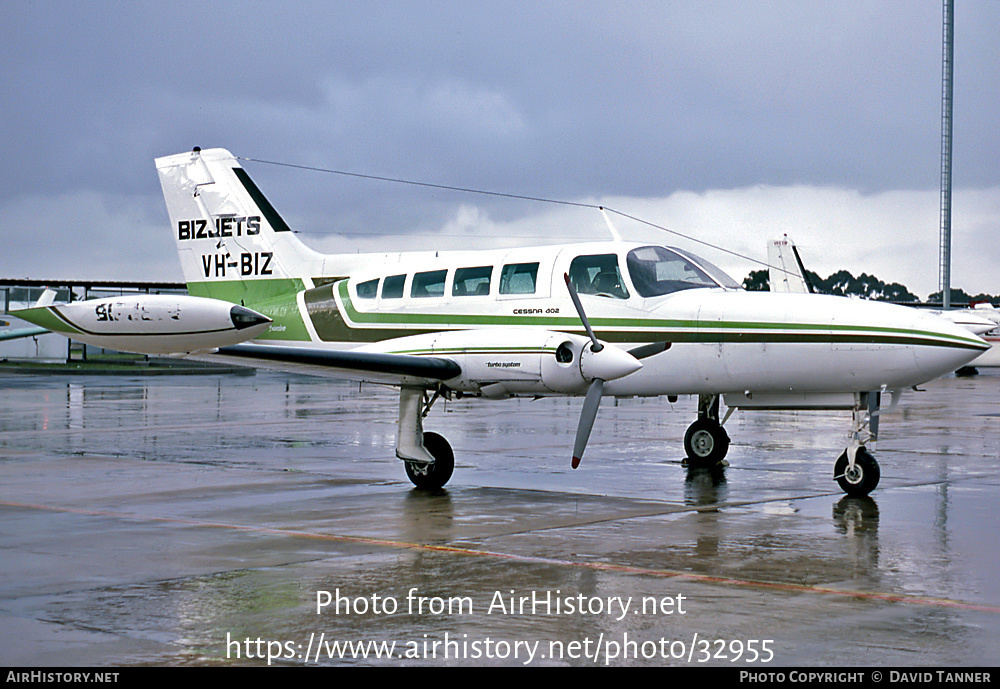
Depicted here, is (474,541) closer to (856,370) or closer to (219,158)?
(856,370)

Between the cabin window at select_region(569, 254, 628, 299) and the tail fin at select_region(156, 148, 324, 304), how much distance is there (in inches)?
171

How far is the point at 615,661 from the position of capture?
18.5 feet

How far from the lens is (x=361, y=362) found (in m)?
12.4

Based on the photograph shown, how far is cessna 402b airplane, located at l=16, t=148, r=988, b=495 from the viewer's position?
38.8 ft

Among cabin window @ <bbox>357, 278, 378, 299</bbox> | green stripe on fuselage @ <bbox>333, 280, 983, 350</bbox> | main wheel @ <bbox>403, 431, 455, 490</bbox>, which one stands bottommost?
main wheel @ <bbox>403, 431, 455, 490</bbox>

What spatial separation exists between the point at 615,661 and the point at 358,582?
2.54 metres

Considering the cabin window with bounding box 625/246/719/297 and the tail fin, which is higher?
the tail fin

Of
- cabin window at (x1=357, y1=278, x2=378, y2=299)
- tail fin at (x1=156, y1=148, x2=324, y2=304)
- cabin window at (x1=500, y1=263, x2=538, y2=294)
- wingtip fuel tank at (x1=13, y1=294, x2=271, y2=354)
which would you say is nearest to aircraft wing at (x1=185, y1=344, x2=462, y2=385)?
wingtip fuel tank at (x1=13, y1=294, x2=271, y2=354)

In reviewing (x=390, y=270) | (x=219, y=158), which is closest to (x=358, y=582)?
(x=390, y=270)

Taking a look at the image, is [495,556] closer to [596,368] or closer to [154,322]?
[596,368]

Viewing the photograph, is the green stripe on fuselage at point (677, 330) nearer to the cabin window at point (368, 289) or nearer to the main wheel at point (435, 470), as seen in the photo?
the cabin window at point (368, 289)

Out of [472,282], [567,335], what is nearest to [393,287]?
[472,282]

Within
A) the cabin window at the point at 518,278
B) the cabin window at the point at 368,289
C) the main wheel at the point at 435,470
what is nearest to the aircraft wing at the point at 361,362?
the main wheel at the point at 435,470

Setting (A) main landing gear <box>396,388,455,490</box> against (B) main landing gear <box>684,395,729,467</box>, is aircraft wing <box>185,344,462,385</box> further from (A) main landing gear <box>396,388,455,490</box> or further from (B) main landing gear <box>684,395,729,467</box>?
(B) main landing gear <box>684,395,729,467</box>
